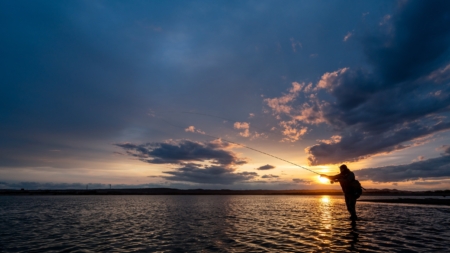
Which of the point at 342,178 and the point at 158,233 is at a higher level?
the point at 342,178

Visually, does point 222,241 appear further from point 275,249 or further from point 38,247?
point 38,247

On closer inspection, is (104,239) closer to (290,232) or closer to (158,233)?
(158,233)

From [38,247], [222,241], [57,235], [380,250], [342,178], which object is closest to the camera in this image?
[380,250]

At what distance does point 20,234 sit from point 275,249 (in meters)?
24.4

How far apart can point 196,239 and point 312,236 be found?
1019 centimetres

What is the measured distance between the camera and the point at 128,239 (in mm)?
20609

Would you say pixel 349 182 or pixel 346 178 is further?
pixel 349 182

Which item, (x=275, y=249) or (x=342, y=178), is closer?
(x=275, y=249)

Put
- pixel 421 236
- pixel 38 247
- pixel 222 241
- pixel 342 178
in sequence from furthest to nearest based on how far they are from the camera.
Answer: pixel 342 178 → pixel 421 236 → pixel 222 241 → pixel 38 247

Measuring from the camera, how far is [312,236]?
21.1 metres

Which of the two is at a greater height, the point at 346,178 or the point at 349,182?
the point at 346,178

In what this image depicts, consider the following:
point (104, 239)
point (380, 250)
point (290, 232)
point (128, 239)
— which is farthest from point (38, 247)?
point (380, 250)

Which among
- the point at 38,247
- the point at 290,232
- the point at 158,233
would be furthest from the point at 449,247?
the point at 38,247

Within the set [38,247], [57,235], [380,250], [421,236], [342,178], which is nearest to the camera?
[380,250]
